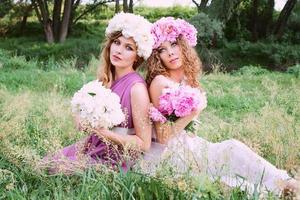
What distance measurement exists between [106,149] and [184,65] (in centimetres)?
84

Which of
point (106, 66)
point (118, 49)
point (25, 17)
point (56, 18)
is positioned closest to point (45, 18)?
point (56, 18)

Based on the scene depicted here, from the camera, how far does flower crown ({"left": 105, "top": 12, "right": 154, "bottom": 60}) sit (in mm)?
3854

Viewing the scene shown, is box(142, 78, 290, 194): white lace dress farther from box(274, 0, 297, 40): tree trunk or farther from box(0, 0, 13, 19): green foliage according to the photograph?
box(0, 0, 13, 19): green foliage

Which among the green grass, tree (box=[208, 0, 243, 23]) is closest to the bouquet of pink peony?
the green grass

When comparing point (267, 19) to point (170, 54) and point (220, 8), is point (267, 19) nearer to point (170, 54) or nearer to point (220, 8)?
point (220, 8)

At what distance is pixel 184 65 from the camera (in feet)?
13.5

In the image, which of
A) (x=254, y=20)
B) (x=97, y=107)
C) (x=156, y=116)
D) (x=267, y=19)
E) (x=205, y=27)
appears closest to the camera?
(x=97, y=107)

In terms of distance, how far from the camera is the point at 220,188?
3.23 meters

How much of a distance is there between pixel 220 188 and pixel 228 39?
21.5 metres

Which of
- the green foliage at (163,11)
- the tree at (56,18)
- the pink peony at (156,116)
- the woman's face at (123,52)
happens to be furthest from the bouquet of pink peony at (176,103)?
the green foliage at (163,11)

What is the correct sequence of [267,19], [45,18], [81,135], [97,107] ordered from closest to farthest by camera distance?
[97,107] < [81,135] < [45,18] < [267,19]

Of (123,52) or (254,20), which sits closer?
(123,52)

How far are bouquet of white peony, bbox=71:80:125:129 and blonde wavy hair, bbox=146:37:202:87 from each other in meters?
0.43

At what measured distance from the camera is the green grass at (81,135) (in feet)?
10.6
